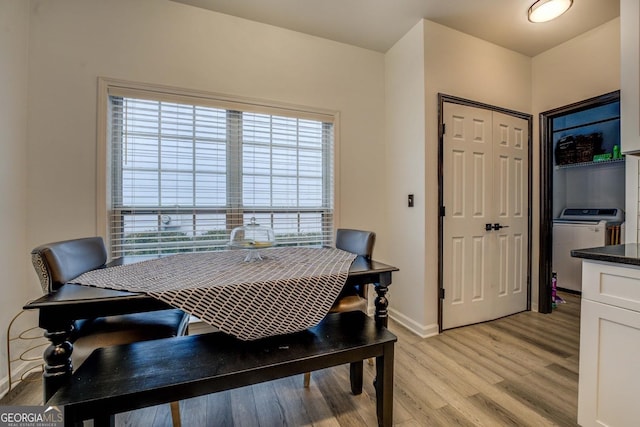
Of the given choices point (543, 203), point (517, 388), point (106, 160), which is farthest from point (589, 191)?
point (106, 160)

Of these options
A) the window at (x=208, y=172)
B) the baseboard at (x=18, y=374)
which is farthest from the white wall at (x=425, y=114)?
the baseboard at (x=18, y=374)

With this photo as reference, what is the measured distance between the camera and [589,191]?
143 inches

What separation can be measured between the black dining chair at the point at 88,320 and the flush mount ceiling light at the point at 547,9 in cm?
345

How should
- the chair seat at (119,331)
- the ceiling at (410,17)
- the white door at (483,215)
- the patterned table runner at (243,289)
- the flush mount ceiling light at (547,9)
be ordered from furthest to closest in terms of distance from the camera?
the white door at (483,215), the ceiling at (410,17), the flush mount ceiling light at (547,9), the chair seat at (119,331), the patterned table runner at (243,289)

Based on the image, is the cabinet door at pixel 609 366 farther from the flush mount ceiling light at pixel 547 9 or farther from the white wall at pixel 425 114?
the flush mount ceiling light at pixel 547 9

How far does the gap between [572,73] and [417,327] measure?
2.89 m

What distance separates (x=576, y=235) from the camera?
3406 millimetres

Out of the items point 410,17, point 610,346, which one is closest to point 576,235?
point 610,346

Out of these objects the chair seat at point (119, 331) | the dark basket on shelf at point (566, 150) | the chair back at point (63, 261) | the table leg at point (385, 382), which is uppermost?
the dark basket on shelf at point (566, 150)

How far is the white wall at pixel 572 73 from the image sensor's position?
7.69 feet

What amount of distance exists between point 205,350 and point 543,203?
3.42 metres

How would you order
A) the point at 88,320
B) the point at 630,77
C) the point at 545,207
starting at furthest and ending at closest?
the point at 545,207 < the point at 630,77 < the point at 88,320

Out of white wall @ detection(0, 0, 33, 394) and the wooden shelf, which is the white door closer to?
the wooden shelf

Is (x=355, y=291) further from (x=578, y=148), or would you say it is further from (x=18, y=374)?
(x=578, y=148)
